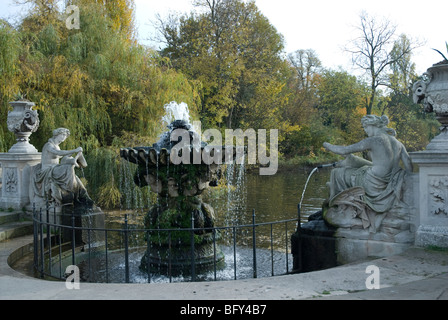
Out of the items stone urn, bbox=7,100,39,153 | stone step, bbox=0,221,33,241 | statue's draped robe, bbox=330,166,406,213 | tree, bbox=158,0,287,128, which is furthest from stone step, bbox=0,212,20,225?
tree, bbox=158,0,287,128

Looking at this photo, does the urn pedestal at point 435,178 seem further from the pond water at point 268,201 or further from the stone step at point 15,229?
the stone step at point 15,229

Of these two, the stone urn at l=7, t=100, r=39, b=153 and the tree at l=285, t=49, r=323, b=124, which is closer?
the stone urn at l=7, t=100, r=39, b=153

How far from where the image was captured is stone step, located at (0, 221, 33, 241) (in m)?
8.34

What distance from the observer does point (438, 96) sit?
20.0 feet

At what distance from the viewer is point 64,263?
25.5ft

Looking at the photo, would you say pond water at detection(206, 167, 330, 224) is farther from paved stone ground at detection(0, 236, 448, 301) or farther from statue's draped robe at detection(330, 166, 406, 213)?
paved stone ground at detection(0, 236, 448, 301)

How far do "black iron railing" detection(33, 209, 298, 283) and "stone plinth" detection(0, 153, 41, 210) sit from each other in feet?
4.01

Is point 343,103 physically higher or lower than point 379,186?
higher

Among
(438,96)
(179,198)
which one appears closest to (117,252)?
(179,198)

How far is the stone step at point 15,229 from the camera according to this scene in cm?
834

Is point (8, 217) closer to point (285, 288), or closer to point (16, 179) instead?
point (16, 179)

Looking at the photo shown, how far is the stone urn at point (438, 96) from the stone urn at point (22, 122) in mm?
8104

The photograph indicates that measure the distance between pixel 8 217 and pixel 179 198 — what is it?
13.6 feet
